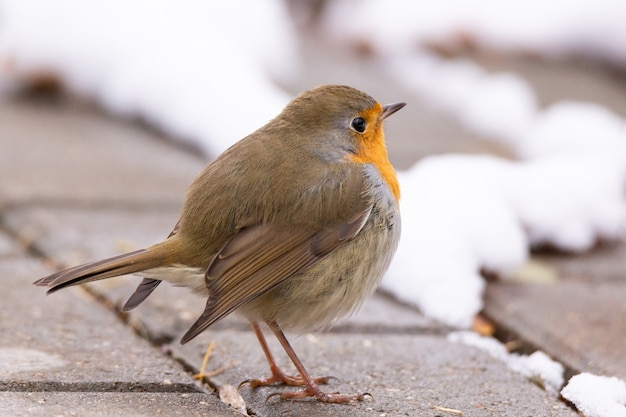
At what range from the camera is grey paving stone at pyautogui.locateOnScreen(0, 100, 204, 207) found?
496cm

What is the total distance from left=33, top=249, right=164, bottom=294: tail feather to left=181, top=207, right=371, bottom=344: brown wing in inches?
8.1

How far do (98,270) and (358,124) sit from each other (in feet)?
3.47

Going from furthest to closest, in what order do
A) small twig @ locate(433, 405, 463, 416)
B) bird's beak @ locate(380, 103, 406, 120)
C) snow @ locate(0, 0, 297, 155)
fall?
snow @ locate(0, 0, 297, 155) → bird's beak @ locate(380, 103, 406, 120) → small twig @ locate(433, 405, 463, 416)

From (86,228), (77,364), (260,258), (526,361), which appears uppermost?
(260,258)

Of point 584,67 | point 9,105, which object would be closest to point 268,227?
A: point 9,105

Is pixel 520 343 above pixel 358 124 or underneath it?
underneath

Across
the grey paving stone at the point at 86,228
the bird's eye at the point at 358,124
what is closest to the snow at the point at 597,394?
the bird's eye at the point at 358,124

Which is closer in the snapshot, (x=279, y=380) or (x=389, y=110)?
(x=279, y=380)

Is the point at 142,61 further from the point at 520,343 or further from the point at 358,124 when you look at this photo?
the point at 520,343

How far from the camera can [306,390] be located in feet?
10.5

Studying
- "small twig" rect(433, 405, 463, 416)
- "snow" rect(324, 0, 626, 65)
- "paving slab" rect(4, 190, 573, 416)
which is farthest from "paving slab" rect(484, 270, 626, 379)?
"snow" rect(324, 0, 626, 65)

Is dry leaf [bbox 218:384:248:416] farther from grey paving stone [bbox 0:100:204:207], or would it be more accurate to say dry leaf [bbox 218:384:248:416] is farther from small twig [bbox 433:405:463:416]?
grey paving stone [bbox 0:100:204:207]

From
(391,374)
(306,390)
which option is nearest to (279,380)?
(306,390)

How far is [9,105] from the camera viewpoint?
6262 millimetres
